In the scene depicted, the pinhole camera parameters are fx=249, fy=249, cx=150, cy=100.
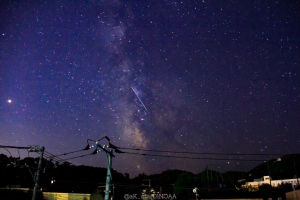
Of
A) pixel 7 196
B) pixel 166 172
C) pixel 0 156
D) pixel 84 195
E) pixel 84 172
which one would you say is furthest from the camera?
pixel 166 172

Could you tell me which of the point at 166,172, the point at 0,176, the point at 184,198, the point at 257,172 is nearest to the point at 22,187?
the point at 0,176

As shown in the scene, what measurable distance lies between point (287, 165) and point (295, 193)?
64313 mm

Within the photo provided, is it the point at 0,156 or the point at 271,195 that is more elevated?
the point at 0,156

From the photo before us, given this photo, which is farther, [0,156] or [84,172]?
[84,172]

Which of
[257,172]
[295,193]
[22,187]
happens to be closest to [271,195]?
[295,193]

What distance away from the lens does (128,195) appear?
259 ft

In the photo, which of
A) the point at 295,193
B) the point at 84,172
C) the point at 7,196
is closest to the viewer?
the point at 295,193

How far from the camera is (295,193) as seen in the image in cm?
3491

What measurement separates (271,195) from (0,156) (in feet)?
194

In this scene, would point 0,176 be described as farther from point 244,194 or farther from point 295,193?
point 295,193

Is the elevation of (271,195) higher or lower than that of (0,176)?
lower

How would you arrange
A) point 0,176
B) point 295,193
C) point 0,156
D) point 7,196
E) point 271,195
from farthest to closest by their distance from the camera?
point 0,156 → point 0,176 → point 7,196 → point 271,195 → point 295,193

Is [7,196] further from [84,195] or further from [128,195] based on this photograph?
[128,195]

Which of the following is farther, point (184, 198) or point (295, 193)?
point (184, 198)
